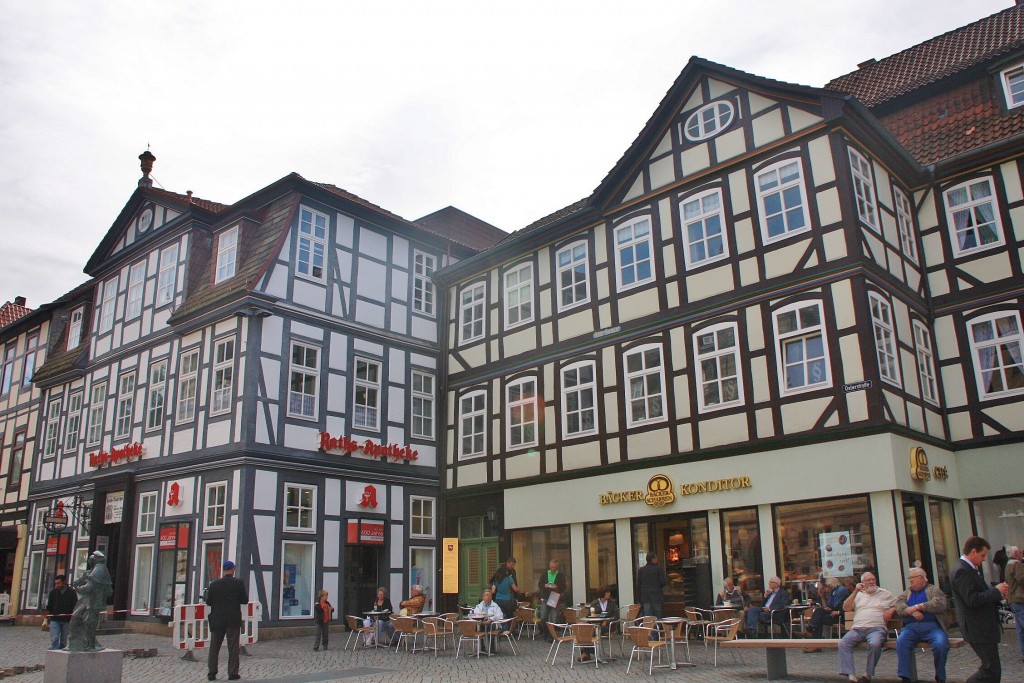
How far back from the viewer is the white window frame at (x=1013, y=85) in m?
20.0

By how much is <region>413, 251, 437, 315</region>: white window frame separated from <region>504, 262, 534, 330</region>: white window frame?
10.1 ft

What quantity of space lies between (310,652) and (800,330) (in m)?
12.1

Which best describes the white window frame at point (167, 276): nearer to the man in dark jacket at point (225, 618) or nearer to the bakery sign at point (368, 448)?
the bakery sign at point (368, 448)

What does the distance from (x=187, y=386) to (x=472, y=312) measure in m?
8.38

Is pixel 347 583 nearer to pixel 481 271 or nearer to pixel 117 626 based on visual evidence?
pixel 117 626

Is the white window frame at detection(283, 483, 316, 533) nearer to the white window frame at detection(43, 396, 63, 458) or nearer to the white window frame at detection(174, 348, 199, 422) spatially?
the white window frame at detection(174, 348, 199, 422)

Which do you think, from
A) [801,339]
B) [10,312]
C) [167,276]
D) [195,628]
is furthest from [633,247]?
[10,312]

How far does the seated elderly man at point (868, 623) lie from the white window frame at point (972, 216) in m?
11.2

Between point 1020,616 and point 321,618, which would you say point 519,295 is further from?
point 1020,616

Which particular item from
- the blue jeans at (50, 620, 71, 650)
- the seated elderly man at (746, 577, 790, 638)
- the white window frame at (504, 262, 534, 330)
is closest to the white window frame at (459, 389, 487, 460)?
the white window frame at (504, 262, 534, 330)

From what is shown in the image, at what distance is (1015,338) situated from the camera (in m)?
18.3

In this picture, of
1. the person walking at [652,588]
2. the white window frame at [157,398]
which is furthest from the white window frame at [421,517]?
the person walking at [652,588]

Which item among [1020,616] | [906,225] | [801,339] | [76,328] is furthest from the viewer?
[76,328]

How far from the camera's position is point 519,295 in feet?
80.6
